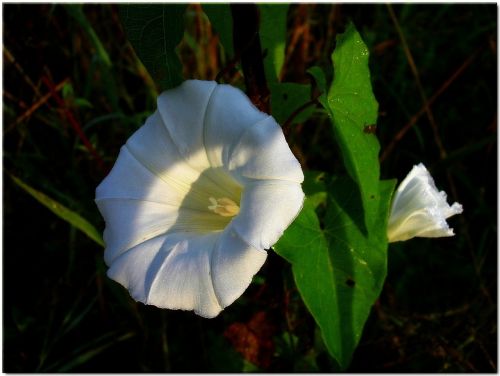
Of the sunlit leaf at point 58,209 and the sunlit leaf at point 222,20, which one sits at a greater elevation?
the sunlit leaf at point 222,20

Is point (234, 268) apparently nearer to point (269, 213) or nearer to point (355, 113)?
point (269, 213)

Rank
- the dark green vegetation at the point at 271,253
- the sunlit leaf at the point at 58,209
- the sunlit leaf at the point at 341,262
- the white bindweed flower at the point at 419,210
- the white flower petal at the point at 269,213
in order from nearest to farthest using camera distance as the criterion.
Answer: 1. the white flower petal at the point at 269,213
2. the sunlit leaf at the point at 341,262
3. the white bindweed flower at the point at 419,210
4. the sunlit leaf at the point at 58,209
5. the dark green vegetation at the point at 271,253

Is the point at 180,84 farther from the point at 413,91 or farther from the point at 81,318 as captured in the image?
the point at 413,91

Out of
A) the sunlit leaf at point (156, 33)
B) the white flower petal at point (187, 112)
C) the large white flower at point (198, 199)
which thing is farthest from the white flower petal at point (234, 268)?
the sunlit leaf at point (156, 33)

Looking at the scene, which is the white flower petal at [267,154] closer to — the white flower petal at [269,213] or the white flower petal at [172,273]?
the white flower petal at [269,213]

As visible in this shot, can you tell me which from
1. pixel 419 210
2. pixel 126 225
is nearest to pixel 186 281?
pixel 126 225

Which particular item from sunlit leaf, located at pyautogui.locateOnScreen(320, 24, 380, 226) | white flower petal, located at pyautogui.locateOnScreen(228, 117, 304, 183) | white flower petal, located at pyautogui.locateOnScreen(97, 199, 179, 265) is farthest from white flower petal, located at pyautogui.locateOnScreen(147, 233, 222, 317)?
sunlit leaf, located at pyautogui.locateOnScreen(320, 24, 380, 226)

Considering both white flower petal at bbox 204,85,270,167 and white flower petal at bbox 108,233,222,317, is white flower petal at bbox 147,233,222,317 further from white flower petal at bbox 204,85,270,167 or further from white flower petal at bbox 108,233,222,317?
white flower petal at bbox 204,85,270,167

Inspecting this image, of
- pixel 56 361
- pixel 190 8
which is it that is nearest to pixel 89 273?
pixel 56 361
